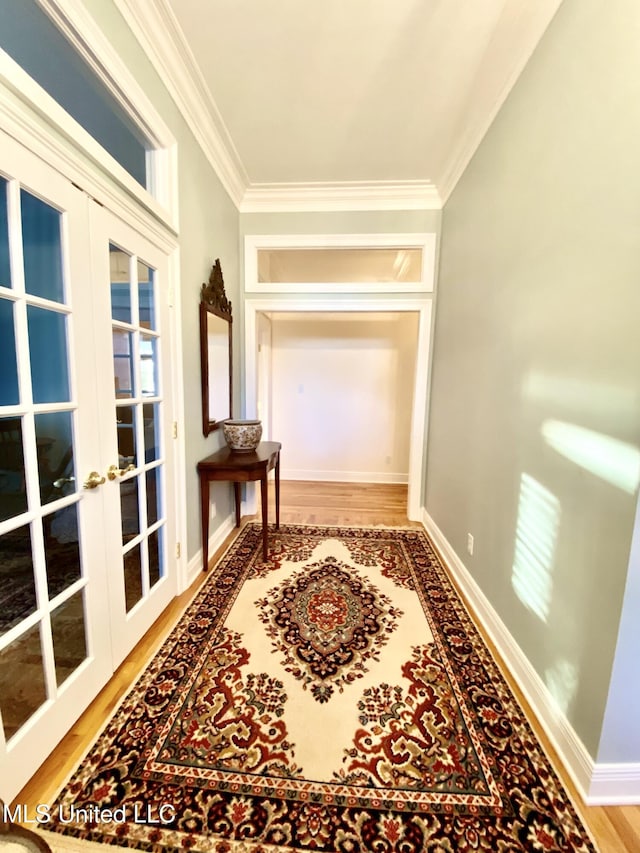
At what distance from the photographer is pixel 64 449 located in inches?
47.5

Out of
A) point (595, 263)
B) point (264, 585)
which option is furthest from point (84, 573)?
point (595, 263)

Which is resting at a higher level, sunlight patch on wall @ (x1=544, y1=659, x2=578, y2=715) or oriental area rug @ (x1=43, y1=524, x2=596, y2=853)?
sunlight patch on wall @ (x1=544, y1=659, x2=578, y2=715)

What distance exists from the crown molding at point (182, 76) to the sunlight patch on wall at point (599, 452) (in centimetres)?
240

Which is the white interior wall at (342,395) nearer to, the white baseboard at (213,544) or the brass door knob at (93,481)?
the white baseboard at (213,544)

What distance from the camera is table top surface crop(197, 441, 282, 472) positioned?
2199 mm

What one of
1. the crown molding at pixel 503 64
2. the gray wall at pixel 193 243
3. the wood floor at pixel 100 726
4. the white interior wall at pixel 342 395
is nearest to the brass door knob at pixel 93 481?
the gray wall at pixel 193 243

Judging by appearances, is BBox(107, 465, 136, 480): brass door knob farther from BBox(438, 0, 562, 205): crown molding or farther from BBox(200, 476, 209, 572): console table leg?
BBox(438, 0, 562, 205): crown molding

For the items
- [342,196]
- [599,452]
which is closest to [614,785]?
[599,452]

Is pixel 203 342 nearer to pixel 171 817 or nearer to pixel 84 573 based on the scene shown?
pixel 84 573

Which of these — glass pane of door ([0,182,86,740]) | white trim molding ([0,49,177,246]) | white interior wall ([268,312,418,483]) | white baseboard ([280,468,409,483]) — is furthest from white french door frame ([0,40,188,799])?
white baseboard ([280,468,409,483])

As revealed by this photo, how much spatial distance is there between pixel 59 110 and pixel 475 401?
2217 mm

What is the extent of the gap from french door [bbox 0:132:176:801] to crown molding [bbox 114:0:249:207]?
2.76ft

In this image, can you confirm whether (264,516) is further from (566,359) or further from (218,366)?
(566,359)

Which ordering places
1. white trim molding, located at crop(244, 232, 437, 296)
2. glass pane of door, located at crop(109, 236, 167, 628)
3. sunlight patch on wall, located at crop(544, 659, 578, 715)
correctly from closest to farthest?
Result: sunlight patch on wall, located at crop(544, 659, 578, 715) → glass pane of door, located at crop(109, 236, 167, 628) → white trim molding, located at crop(244, 232, 437, 296)
